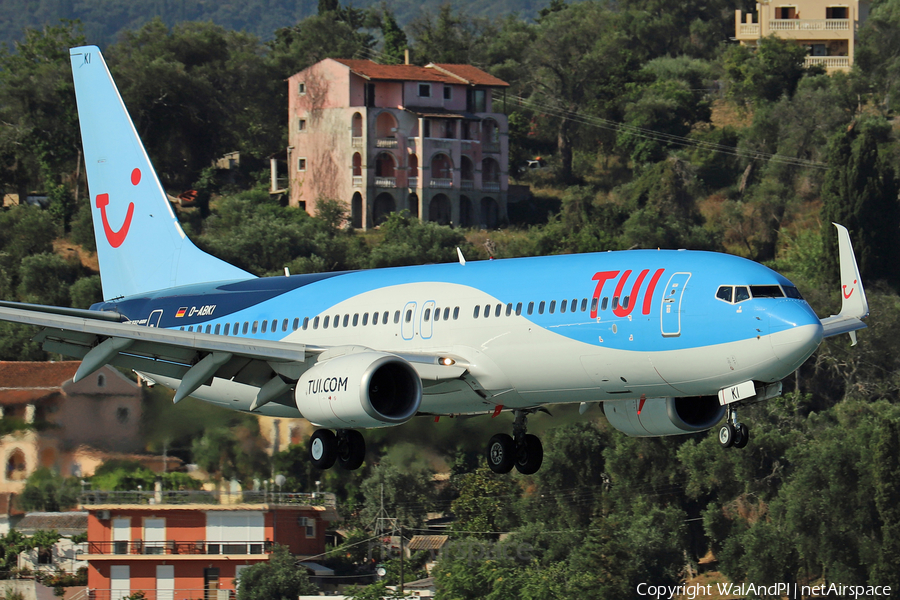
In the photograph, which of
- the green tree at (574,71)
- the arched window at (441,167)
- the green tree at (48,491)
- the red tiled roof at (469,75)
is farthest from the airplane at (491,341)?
the green tree at (574,71)

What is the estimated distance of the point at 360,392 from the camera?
31.7m

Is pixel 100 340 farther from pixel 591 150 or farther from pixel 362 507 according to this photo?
pixel 591 150

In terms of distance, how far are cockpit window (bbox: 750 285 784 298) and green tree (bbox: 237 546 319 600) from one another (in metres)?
49.0

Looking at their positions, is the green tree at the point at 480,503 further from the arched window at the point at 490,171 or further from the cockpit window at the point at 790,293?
the arched window at the point at 490,171

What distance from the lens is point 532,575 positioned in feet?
257

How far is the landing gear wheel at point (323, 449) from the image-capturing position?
35312mm

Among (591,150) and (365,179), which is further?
(591,150)

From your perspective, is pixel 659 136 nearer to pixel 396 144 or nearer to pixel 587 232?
pixel 396 144

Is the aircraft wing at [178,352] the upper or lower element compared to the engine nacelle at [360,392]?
upper

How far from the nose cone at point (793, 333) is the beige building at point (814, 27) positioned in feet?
494

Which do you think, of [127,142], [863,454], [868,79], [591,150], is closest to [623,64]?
[591,150]

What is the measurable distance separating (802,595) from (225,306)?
5582 centimetres

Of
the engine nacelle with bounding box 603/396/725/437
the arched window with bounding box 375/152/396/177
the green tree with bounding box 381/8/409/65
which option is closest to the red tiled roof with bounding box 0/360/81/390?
the engine nacelle with bounding box 603/396/725/437

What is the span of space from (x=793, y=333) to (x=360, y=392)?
369 inches
